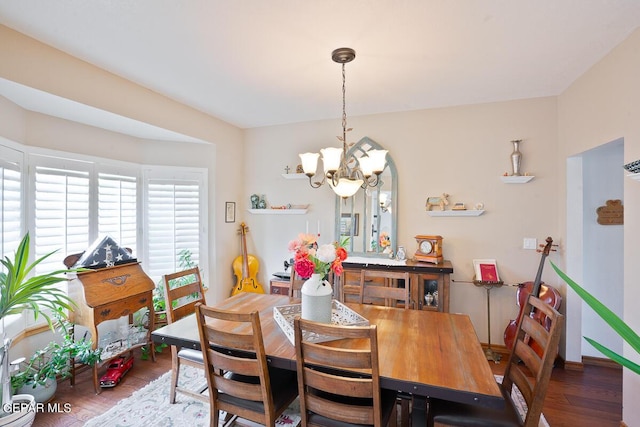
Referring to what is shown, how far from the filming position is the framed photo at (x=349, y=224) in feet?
12.3

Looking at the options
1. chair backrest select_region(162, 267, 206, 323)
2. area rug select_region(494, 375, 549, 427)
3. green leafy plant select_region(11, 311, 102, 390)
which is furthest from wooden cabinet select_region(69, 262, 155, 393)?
area rug select_region(494, 375, 549, 427)

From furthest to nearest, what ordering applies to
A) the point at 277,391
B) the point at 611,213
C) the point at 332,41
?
the point at 611,213, the point at 332,41, the point at 277,391

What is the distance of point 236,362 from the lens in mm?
1594

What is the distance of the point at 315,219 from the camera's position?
4.04 metres

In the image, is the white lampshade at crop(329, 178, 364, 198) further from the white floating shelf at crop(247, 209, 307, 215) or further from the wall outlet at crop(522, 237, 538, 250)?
the wall outlet at crop(522, 237, 538, 250)

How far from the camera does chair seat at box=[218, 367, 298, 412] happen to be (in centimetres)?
167

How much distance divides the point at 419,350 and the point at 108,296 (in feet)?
8.51

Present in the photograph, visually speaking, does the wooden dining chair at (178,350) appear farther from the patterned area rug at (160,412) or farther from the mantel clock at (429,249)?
the mantel clock at (429,249)

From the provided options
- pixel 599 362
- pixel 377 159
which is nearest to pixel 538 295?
pixel 599 362

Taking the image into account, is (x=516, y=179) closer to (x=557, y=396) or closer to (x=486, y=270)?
(x=486, y=270)

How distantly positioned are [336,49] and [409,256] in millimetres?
2368

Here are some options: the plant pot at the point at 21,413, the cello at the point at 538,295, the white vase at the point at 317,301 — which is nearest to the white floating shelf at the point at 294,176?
the white vase at the point at 317,301

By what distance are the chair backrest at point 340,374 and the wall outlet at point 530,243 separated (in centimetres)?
259

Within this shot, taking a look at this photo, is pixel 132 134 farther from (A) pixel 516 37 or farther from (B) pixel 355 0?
(A) pixel 516 37
